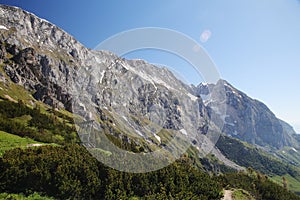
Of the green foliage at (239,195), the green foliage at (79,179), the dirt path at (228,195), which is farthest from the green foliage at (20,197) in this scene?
the green foliage at (239,195)

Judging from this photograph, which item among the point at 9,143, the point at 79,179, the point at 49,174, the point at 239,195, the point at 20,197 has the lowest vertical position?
the point at 239,195

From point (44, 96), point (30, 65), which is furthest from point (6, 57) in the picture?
point (44, 96)

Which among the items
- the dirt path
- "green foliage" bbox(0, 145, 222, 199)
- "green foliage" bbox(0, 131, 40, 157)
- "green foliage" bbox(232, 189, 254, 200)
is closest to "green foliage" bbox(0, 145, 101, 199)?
"green foliage" bbox(0, 145, 222, 199)

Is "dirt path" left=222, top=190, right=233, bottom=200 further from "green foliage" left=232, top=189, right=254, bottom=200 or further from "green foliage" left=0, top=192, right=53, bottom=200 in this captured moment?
"green foliage" left=0, top=192, right=53, bottom=200

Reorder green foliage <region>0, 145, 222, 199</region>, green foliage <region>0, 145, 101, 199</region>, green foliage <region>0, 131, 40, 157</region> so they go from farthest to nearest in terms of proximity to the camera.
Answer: green foliage <region>0, 131, 40, 157</region>
green foliage <region>0, 145, 222, 199</region>
green foliage <region>0, 145, 101, 199</region>

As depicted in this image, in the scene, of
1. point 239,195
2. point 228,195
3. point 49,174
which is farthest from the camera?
point 239,195

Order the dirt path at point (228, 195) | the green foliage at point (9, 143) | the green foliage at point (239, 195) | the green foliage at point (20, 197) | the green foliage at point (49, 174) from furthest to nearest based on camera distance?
the green foliage at point (239, 195) < the dirt path at point (228, 195) < the green foliage at point (9, 143) < the green foliage at point (49, 174) < the green foliage at point (20, 197)

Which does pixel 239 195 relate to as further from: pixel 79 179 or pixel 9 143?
pixel 9 143

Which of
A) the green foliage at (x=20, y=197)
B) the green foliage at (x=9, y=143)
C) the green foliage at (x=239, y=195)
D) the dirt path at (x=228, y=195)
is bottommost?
the green foliage at (x=239, y=195)

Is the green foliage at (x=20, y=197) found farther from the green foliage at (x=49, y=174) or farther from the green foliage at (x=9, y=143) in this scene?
the green foliage at (x=9, y=143)

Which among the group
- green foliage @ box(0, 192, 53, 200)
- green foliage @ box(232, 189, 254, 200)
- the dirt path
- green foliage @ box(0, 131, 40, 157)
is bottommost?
green foliage @ box(232, 189, 254, 200)

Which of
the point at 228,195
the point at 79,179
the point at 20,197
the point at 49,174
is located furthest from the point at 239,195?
the point at 20,197

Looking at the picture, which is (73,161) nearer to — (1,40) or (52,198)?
(52,198)

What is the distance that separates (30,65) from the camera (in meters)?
195
